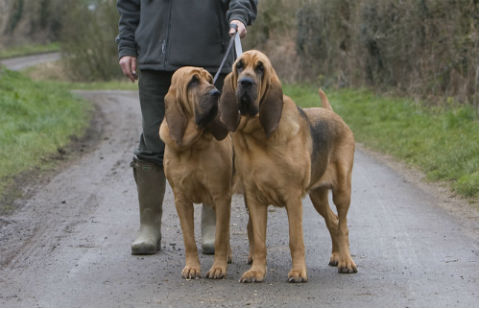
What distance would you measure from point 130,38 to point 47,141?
22.0 feet

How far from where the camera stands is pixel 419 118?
44.8ft

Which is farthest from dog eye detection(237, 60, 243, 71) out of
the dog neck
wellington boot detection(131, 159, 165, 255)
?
wellington boot detection(131, 159, 165, 255)

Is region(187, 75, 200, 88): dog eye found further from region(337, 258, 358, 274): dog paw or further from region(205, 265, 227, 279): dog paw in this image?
region(337, 258, 358, 274): dog paw

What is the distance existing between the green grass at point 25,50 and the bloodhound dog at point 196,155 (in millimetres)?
46181

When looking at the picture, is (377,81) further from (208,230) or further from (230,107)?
(230,107)

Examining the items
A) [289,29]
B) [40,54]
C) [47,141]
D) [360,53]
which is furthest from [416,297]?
[40,54]

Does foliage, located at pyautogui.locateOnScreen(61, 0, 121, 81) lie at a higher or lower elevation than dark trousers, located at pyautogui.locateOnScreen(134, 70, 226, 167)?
lower

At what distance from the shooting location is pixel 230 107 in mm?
4910

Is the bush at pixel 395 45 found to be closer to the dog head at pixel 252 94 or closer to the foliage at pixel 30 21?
the dog head at pixel 252 94

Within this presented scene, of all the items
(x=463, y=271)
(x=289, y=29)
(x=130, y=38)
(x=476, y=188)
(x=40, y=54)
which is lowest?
(x=40, y=54)

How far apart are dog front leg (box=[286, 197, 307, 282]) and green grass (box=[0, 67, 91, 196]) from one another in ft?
15.0

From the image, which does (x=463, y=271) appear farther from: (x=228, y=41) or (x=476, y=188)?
(x=476, y=188)

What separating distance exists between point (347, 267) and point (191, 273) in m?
1.02

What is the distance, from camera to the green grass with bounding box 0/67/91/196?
35.6 feet
